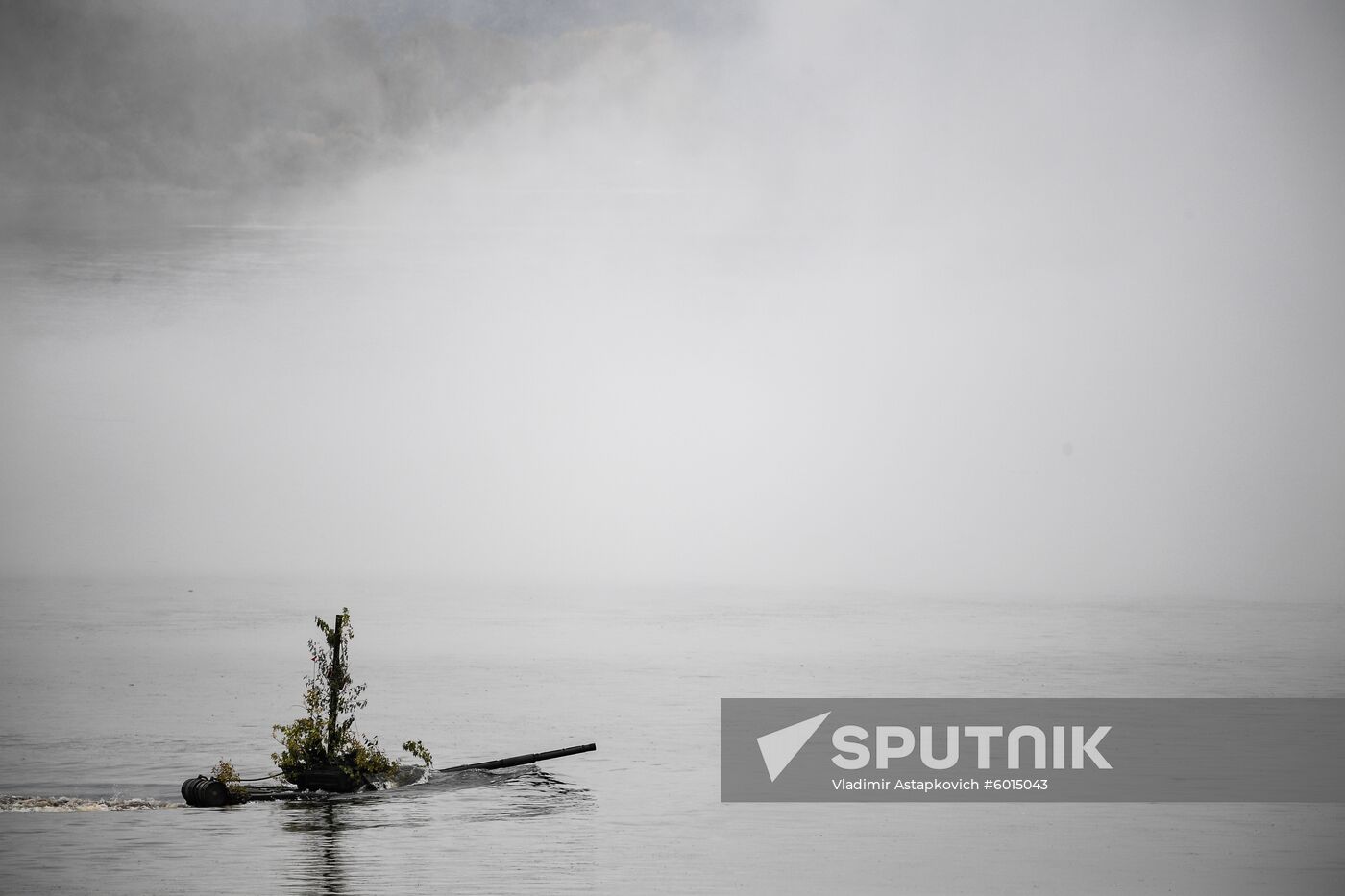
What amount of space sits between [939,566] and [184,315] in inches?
2735

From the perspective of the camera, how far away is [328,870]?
49.0 feet

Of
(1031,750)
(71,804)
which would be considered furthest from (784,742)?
(71,804)

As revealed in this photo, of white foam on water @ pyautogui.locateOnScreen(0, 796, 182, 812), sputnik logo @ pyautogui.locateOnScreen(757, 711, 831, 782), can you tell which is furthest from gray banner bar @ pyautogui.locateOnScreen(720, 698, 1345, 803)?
white foam on water @ pyautogui.locateOnScreen(0, 796, 182, 812)

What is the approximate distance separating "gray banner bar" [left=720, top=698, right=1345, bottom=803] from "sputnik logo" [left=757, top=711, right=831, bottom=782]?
0.06 metres

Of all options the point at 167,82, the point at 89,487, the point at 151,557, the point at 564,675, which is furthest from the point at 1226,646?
the point at 89,487

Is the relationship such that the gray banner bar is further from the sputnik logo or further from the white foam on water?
the white foam on water

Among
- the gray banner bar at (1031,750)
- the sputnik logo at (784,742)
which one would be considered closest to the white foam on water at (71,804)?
the gray banner bar at (1031,750)

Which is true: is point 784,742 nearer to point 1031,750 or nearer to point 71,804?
point 1031,750

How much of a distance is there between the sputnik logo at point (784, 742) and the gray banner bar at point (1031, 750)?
6cm

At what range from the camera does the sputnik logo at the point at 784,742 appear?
81.0 feet

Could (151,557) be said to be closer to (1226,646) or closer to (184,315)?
(184,315)

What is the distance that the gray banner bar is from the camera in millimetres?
21953

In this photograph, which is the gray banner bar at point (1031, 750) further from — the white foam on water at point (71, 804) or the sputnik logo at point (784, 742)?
the white foam on water at point (71, 804)

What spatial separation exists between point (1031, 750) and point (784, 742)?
4949 millimetres
